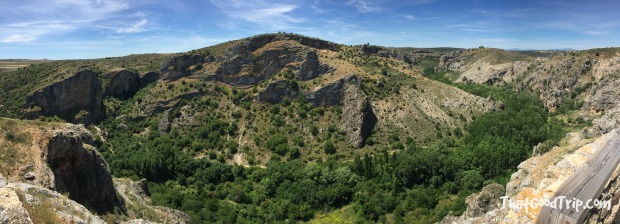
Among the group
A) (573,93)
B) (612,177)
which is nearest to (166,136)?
(612,177)

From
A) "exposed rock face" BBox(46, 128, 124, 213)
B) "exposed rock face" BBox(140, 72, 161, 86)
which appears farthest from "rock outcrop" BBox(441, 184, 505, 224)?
"exposed rock face" BBox(140, 72, 161, 86)

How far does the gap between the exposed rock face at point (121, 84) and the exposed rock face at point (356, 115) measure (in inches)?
2824

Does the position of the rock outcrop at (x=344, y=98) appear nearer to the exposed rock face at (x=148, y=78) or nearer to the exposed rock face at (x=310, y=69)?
the exposed rock face at (x=310, y=69)

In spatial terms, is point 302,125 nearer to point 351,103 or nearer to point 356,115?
point 351,103

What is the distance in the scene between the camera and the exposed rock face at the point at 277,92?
10812 cm

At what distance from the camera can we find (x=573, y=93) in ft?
408

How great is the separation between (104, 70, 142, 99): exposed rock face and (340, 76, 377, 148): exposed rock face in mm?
71739

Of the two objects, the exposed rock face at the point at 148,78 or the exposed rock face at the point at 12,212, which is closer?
the exposed rock face at the point at 12,212

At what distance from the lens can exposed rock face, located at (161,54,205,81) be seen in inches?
4759

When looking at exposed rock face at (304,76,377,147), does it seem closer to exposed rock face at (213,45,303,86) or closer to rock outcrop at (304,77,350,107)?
rock outcrop at (304,77,350,107)

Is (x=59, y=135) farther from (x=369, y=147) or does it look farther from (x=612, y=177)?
(x=369, y=147)

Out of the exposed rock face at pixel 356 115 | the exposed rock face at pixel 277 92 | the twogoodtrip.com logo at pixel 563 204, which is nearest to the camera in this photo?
the twogoodtrip.com logo at pixel 563 204

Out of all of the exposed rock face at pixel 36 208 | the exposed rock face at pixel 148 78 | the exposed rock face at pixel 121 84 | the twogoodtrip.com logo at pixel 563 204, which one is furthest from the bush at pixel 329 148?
the twogoodtrip.com logo at pixel 563 204

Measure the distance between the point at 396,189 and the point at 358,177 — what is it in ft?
30.4
